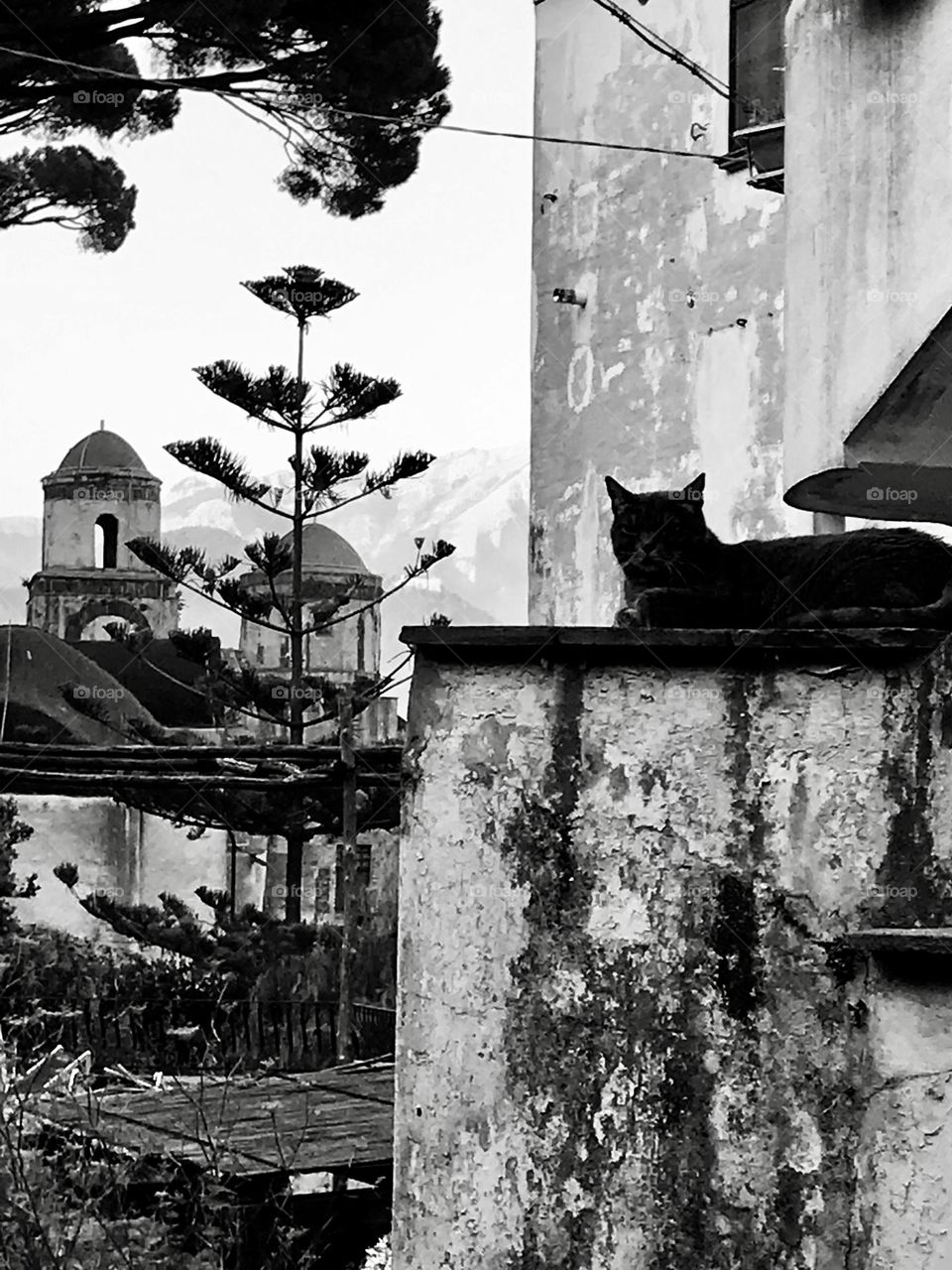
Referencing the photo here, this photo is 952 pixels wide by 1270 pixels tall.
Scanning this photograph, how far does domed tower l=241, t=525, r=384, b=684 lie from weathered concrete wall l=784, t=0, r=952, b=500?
24.4 m

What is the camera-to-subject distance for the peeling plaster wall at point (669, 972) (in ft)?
12.1

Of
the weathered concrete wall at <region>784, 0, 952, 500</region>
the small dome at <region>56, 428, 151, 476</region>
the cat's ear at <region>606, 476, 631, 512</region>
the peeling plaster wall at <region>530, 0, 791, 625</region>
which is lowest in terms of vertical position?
the cat's ear at <region>606, 476, 631, 512</region>

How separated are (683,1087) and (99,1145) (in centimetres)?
263

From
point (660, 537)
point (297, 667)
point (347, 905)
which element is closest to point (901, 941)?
point (660, 537)

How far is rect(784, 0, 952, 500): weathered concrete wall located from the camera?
A: 5.31 metres

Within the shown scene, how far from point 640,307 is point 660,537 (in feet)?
33.8

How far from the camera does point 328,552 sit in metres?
34.0

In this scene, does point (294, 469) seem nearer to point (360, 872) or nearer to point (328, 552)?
point (360, 872)

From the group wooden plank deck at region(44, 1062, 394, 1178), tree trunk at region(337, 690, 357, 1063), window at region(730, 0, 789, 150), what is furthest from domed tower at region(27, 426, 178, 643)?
wooden plank deck at region(44, 1062, 394, 1178)

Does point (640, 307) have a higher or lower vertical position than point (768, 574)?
higher

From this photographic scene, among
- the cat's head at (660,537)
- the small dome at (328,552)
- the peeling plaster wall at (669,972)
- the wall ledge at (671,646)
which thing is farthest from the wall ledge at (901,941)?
the small dome at (328,552)

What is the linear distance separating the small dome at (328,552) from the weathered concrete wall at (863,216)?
27250 mm

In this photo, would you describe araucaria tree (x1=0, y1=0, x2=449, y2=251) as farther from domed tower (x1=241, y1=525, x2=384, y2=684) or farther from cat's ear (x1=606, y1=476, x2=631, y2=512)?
domed tower (x1=241, y1=525, x2=384, y2=684)

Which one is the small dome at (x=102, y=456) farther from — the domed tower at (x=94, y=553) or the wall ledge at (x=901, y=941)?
the wall ledge at (x=901, y=941)
